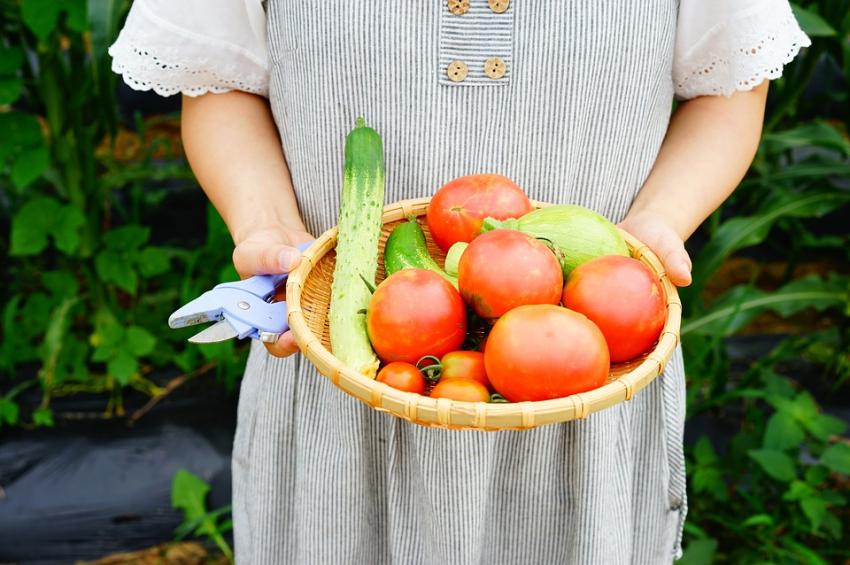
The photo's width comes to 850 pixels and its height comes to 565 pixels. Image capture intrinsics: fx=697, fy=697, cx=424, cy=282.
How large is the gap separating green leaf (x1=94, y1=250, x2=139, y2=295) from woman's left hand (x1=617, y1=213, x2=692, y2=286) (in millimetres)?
1693

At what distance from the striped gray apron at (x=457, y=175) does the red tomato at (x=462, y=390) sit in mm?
229

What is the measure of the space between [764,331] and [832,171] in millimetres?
880

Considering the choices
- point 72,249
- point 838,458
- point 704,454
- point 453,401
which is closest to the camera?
point 453,401

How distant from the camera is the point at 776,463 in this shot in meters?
1.86

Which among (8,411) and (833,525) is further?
(8,411)

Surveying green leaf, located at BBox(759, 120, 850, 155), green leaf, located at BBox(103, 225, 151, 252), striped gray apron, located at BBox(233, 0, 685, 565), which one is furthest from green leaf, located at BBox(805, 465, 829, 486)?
green leaf, located at BBox(103, 225, 151, 252)

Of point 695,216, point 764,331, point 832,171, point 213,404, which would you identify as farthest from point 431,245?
point 764,331

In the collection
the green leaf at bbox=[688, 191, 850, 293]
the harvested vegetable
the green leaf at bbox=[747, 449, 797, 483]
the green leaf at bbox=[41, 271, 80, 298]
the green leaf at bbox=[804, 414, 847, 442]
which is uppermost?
the harvested vegetable

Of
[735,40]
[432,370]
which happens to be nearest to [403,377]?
[432,370]

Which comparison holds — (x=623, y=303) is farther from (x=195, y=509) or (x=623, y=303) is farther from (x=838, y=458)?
(x=195, y=509)

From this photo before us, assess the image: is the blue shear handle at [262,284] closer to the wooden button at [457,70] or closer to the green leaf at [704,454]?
the wooden button at [457,70]

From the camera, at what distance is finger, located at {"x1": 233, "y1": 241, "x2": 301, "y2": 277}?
1.01m

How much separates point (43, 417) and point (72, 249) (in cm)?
55

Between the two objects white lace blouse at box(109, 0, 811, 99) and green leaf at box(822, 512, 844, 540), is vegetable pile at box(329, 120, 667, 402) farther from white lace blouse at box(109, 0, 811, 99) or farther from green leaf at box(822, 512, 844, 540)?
green leaf at box(822, 512, 844, 540)
